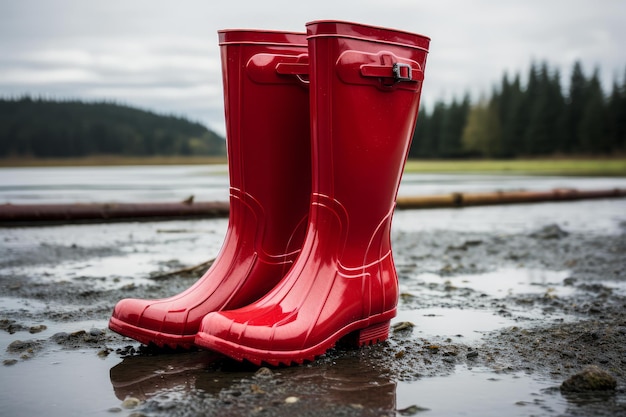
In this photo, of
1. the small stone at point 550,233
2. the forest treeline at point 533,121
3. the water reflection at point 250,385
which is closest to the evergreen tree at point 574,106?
the forest treeline at point 533,121

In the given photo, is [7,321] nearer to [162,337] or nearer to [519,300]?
[162,337]

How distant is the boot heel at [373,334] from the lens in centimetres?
204

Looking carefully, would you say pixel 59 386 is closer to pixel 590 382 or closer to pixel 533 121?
pixel 590 382

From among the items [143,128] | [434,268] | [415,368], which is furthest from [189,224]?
[143,128]

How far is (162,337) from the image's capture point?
1967 millimetres

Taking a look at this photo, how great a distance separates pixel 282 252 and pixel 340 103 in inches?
21.4

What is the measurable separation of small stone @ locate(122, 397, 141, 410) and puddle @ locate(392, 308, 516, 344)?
0.99m

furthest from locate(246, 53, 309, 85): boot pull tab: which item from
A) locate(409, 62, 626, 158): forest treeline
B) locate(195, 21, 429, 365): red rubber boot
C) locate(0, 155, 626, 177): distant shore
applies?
locate(409, 62, 626, 158): forest treeline

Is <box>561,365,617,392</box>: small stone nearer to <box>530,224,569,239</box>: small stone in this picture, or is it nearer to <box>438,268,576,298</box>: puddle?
<box>438,268,576,298</box>: puddle

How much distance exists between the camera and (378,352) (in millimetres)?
2004

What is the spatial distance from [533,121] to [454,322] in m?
60.4

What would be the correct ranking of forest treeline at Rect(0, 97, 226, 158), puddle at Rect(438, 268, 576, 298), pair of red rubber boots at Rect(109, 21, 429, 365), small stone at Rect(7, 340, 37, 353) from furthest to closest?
forest treeline at Rect(0, 97, 226, 158) < puddle at Rect(438, 268, 576, 298) < small stone at Rect(7, 340, 37, 353) < pair of red rubber boots at Rect(109, 21, 429, 365)

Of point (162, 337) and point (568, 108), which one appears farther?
point (568, 108)

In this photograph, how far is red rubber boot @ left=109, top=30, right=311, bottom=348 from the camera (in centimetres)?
212
